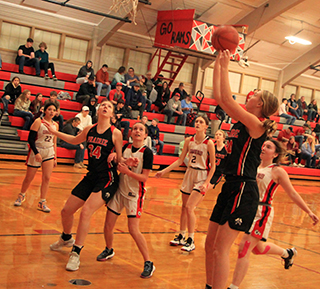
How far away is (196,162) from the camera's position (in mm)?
5422

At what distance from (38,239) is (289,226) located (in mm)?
4675

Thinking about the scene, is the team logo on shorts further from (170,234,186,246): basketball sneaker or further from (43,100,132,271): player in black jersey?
(170,234,186,246): basketball sneaker

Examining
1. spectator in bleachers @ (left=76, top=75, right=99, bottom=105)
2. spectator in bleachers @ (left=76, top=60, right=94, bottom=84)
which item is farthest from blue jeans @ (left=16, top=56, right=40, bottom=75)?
spectator in bleachers @ (left=76, top=75, right=99, bottom=105)

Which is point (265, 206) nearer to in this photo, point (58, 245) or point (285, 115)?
point (58, 245)

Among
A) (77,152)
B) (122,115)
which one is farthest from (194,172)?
(122,115)

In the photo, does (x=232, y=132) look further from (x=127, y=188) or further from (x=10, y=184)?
(x=10, y=184)

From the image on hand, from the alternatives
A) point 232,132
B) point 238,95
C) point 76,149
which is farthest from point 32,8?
point 232,132

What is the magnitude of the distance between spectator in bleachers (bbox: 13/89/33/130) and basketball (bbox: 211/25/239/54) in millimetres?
9130

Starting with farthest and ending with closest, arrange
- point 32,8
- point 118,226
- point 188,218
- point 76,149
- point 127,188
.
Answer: point 32,8, point 76,149, point 118,226, point 188,218, point 127,188

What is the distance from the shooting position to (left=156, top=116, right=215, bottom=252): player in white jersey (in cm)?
518

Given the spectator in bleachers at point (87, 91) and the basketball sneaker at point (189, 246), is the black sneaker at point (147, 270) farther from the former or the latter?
the spectator in bleachers at point (87, 91)

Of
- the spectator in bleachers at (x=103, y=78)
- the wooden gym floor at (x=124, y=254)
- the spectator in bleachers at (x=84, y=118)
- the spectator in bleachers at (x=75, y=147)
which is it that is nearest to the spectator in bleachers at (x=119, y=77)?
the spectator in bleachers at (x=103, y=78)

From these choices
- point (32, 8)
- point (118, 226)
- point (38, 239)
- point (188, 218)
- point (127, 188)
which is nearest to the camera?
point (127, 188)

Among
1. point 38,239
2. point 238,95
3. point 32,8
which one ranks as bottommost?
point 38,239
